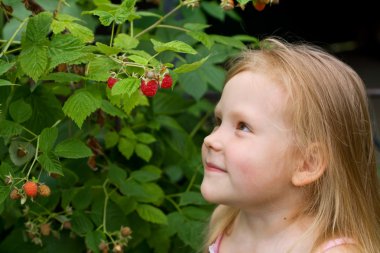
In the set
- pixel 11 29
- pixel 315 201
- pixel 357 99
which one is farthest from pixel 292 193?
pixel 11 29

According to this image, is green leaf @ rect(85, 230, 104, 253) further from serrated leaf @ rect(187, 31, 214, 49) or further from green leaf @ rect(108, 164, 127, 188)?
serrated leaf @ rect(187, 31, 214, 49)

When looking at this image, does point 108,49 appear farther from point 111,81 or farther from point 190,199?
point 190,199

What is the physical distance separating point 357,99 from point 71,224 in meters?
0.92

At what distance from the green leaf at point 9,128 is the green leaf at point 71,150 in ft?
0.34

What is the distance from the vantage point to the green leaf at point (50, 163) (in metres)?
1.80

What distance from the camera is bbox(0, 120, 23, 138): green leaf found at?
73.1 inches

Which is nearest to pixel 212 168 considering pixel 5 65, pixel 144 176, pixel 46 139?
pixel 46 139

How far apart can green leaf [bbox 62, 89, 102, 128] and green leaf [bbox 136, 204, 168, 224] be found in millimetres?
549

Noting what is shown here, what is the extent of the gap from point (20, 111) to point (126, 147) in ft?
1.67

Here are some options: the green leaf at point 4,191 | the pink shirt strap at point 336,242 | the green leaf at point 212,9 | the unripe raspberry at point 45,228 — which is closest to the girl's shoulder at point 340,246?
the pink shirt strap at point 336,242

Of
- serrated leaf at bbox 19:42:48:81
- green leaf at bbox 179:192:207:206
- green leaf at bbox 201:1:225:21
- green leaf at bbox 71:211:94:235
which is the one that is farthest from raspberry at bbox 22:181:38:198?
green leaf at bbox 201:1:225:21

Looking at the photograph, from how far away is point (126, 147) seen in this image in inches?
94.0

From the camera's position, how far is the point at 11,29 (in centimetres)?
235

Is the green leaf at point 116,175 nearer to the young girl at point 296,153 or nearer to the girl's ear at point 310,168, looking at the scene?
the young girl at point 296,153
